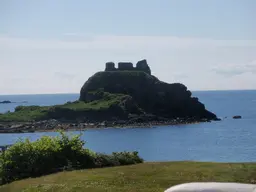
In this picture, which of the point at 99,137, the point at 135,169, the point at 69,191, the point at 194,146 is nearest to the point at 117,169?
the point at 135,169

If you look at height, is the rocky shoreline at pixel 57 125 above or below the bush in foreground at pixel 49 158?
below

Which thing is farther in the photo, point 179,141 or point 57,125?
point 57,125

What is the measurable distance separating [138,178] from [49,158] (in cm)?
909

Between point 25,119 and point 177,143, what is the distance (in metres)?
78.1

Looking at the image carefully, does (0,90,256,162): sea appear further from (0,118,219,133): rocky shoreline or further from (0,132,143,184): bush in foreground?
(0,132,143,184): bush in foreground

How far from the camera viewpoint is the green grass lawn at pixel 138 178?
2530cm

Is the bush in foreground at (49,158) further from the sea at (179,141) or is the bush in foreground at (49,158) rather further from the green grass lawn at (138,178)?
the sea at (179,141)

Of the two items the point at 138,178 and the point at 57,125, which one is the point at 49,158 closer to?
the point at 138,178

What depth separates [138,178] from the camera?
88.9ft

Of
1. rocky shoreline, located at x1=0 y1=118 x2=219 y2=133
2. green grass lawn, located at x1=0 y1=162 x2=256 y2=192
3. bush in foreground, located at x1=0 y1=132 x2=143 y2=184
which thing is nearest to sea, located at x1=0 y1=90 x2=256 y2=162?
rocky shoreline, located at x1=0 y1=118 x2=219 y2=133

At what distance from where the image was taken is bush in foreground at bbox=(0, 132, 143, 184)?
3259cm

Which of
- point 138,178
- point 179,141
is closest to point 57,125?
→ point 179,141

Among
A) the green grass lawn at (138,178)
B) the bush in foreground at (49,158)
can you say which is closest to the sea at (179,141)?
the bush in foreground at (49,158)

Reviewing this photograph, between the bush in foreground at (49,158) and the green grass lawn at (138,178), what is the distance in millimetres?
3736
